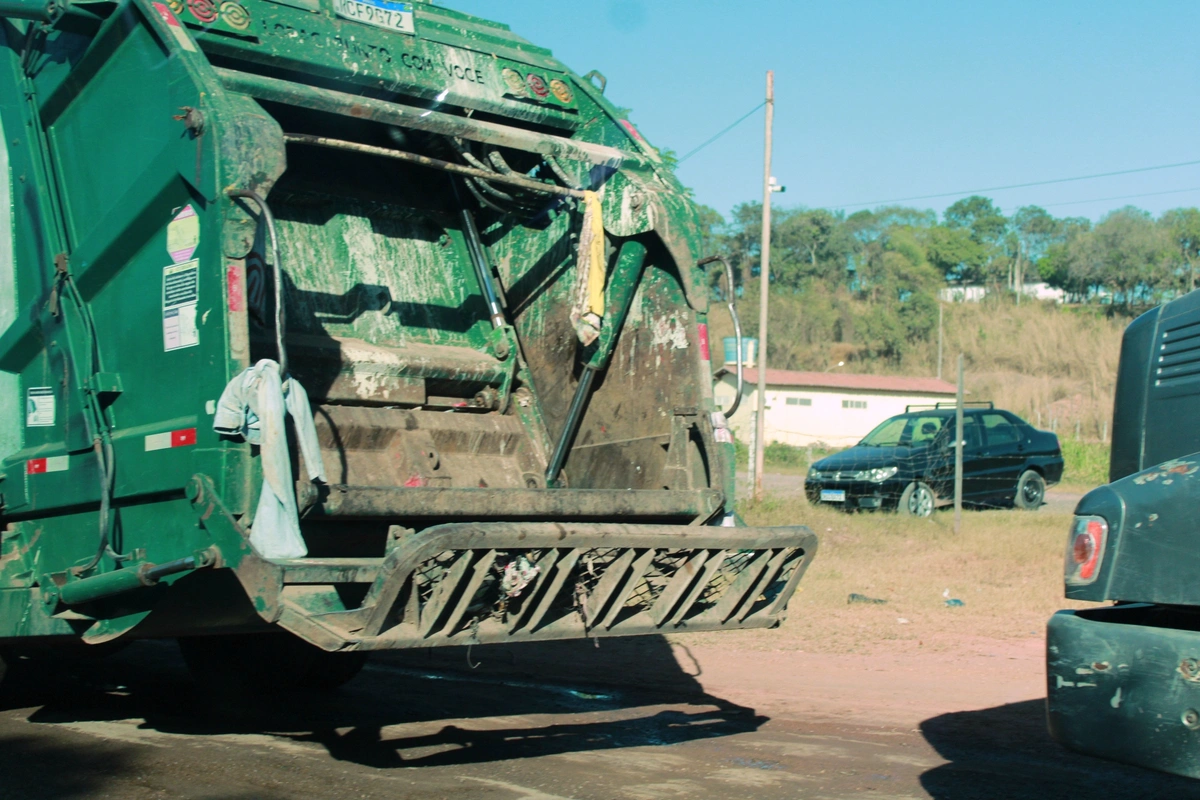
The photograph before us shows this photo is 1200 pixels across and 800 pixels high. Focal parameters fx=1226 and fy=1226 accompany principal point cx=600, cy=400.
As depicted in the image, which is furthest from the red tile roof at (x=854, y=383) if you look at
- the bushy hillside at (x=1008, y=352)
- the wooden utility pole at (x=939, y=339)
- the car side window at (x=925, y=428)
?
the car side window at (x=925, y=428)

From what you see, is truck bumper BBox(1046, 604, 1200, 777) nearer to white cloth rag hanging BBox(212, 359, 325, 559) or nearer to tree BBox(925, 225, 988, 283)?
white cloth rag hanging BBox(212, 359, 325, 559)

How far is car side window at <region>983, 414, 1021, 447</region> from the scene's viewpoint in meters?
15.6

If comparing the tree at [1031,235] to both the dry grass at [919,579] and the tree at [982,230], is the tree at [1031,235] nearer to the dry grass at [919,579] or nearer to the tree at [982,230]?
the tree at [982,230]

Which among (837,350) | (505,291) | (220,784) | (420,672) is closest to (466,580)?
(220,784)

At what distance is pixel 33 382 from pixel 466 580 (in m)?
2.16

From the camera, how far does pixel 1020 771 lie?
181 inches

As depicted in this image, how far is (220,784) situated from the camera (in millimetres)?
4336

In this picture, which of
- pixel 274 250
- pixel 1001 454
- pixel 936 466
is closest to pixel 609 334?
pixel 274 250

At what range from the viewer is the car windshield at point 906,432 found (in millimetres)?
14875

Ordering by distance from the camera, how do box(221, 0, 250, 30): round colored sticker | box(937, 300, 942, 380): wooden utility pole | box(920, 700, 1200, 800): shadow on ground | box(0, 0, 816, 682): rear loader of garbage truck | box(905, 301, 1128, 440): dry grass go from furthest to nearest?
box(937, 300, 942, 380): wooden utility pole
box(905, 301, 1128, 440): dry grass
box(221, 0, 250, 30): round colored sticker
box(920, 700, 1200, 800): shadow on ground
box(0, 0, 816, 682): rear loader of garbage truck

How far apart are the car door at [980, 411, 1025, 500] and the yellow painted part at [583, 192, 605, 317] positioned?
11242 millimetres

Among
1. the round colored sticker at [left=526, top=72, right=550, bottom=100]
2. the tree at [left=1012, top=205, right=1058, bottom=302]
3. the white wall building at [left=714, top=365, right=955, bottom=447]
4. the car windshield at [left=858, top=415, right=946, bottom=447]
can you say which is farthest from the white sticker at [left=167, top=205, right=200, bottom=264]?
the tree at [left=1012, top=205, right=1058, bottom=302]

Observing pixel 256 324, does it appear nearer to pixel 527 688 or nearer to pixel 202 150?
pixel 202 150

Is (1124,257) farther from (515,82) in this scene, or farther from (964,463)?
(515,82)
